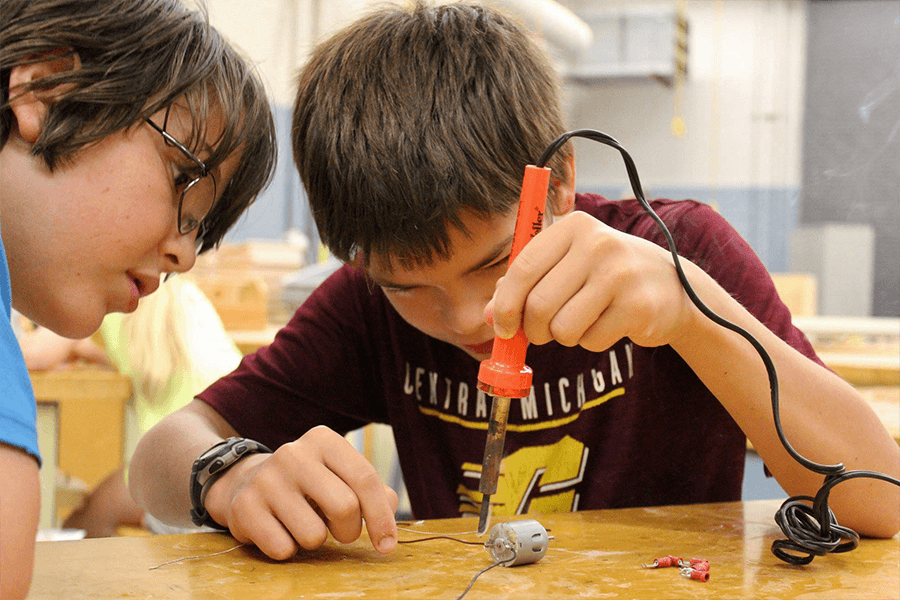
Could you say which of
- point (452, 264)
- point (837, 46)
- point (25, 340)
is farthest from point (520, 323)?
point (837, 46)

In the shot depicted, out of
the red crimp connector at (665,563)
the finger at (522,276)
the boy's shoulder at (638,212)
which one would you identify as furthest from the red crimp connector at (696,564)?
the boy's shoulder at (638,212)

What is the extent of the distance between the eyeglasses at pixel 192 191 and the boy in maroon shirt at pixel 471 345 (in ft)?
0.41

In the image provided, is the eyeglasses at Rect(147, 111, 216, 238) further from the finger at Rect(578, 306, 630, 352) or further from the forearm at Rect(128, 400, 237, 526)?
the finger at Rect(578, 306, 630, 352)

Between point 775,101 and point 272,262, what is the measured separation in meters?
3.48

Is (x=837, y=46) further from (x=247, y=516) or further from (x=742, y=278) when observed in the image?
(x=247, y=516)

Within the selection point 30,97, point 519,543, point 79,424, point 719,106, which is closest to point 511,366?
point 519,543

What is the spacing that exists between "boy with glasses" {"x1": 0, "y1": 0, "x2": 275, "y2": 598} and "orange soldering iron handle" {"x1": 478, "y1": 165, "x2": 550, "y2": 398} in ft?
1.13

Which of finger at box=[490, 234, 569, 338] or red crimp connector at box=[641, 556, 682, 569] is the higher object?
finger at box=[490, 234, 569, 338]

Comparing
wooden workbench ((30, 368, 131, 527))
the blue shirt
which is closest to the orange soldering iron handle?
the blue shirt

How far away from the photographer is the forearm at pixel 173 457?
0.93m

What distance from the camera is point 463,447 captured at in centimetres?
108

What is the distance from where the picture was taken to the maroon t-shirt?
3.33ft

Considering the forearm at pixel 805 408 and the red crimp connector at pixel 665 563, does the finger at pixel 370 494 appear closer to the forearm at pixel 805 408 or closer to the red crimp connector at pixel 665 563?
the red crimp connector at pixel 665 563

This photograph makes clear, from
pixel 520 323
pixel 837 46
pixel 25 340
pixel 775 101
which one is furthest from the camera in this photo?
pixel 775 101
